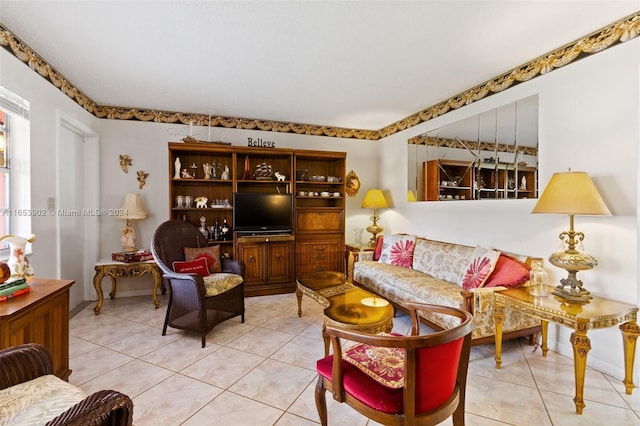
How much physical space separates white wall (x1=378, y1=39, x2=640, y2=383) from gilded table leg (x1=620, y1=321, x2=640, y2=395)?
0.23 m

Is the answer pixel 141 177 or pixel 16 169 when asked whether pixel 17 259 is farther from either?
pixel 141 177

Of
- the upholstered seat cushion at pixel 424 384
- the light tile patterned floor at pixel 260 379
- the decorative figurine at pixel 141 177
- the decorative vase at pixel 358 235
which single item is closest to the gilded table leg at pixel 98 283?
the light tile patterned floor at pixel 260 379

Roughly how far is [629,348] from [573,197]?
3.42ft

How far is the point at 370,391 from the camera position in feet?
4.49

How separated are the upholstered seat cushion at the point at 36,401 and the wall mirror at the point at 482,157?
350 cm

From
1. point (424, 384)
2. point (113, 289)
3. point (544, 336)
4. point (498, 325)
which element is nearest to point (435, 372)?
point (424, 384)

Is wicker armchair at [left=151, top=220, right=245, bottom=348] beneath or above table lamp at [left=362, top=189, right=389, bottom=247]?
beneath

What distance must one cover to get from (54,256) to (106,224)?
1.25 meters

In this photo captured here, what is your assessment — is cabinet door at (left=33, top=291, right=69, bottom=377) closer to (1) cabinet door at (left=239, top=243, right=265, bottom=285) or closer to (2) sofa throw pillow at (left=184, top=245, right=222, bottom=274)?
(2) sofa throw pillow at (left=184, top=245, right=222, bottom=274)

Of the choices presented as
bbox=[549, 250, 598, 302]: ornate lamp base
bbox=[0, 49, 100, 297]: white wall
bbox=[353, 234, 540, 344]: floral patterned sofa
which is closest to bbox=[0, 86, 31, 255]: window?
bbox=[0, 49, 100, 297]: white wall

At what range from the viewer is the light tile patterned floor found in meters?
1.78

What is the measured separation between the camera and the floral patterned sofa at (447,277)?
245 cm

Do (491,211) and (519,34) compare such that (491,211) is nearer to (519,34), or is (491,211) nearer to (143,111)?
(519,34)

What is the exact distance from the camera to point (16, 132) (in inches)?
98.7
